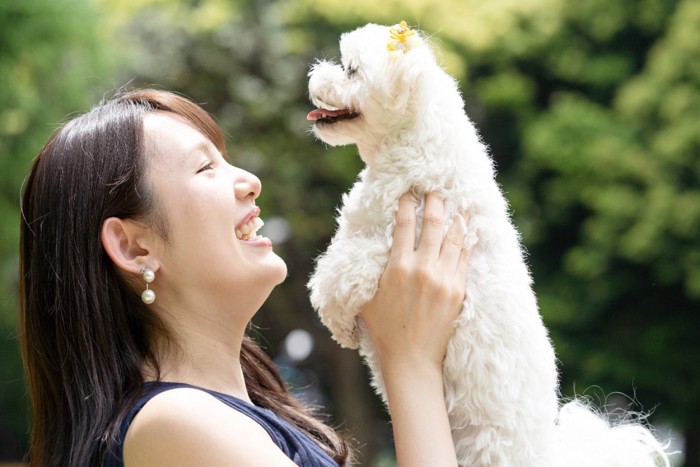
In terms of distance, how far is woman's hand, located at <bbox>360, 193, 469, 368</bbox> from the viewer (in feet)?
5.04

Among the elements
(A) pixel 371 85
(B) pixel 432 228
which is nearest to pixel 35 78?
(A) pixel 371 85

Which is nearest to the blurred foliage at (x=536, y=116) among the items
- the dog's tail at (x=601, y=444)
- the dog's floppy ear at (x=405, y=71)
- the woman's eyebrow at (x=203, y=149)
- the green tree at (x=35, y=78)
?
the green tree at (x=35, y=78)

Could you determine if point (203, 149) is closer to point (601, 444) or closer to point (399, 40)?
point (399, 40)

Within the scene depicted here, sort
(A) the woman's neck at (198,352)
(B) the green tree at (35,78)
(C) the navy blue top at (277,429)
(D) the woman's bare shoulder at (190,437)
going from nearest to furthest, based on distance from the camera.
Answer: (D) the woman's bare shoulder at (190,437) → (C) the navy blue top at (277,429) → (A) the woman's neck at (198,352) → (B) the green tree at (35,78)

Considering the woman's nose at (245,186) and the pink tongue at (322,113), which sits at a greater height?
the pink tongue at (322,113)

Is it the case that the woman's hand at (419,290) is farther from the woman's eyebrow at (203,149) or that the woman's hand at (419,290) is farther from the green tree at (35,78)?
the green tree at (35,78)

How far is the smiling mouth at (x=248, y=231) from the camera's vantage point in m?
1.63

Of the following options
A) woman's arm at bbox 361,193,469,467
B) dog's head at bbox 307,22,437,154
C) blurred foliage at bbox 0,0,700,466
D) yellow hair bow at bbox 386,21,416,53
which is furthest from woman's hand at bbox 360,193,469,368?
blurred foliage at bbox 0,0,700,466

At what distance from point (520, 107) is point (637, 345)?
2475mm

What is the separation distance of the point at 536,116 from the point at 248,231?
7.37 metres

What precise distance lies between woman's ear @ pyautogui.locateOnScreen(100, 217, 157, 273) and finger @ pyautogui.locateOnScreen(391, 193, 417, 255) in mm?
428

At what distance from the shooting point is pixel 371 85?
160 centimetres

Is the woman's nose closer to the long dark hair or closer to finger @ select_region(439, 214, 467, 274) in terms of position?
the long dark hair

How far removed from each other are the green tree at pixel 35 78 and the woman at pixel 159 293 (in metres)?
5.63
